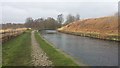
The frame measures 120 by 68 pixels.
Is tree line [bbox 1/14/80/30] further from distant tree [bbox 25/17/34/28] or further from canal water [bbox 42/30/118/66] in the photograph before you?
canal water [bbox 42/30/118/66]

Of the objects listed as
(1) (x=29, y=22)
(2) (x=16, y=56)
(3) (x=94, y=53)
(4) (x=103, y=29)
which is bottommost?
(3) (x=94, y=53)

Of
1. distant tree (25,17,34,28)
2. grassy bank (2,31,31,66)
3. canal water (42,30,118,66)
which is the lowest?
canal water (42,30,118,66)

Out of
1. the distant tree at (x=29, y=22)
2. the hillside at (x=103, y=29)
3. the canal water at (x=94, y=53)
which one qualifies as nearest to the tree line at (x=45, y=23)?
the distant tree at (x=29, y=22)

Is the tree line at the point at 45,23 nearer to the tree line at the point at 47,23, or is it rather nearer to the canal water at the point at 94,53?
the tree line at the point at 47,23

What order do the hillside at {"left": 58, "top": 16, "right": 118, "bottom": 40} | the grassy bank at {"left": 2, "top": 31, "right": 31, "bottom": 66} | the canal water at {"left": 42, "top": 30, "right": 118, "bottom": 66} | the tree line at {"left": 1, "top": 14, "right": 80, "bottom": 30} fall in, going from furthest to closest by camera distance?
the tree line at {"left": 1, "top": 14, "right": 80, "bottom": 30}
the hillside at {"left": 58, "top": 16, "right": 118, "bottom": 40}
the canal water at {"left": 42, "top": 30, "right": 118, "bottom": 66}
the grassy bank at {"left": 2, "top": 31, "right": 31, "bottom": 66}

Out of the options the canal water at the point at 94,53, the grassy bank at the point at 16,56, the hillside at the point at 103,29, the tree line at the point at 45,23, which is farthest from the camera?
the tree line at the point at 45,23

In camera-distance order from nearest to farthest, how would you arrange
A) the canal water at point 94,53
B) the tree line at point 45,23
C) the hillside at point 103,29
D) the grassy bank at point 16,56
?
1. the grassy bank at point 16,56
2. the canal water at point 94,53
3. the hillside at point 103,29
4. the tree line at point 45,23

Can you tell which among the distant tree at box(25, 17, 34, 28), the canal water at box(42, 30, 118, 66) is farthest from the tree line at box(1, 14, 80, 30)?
the canal water at box(42, 30, 118, 66)

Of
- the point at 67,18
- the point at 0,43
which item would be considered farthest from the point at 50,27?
the point at 0,43

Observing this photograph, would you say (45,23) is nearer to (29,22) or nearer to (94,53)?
(29,22)

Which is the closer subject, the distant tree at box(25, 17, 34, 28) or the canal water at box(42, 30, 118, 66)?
the canal water at box(42, 30, 118, 66)

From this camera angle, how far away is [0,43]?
1212 inches

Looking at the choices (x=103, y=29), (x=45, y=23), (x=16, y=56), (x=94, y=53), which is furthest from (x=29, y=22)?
(x=16, y=56)

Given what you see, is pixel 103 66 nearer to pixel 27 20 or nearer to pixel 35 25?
pixel 35 25
